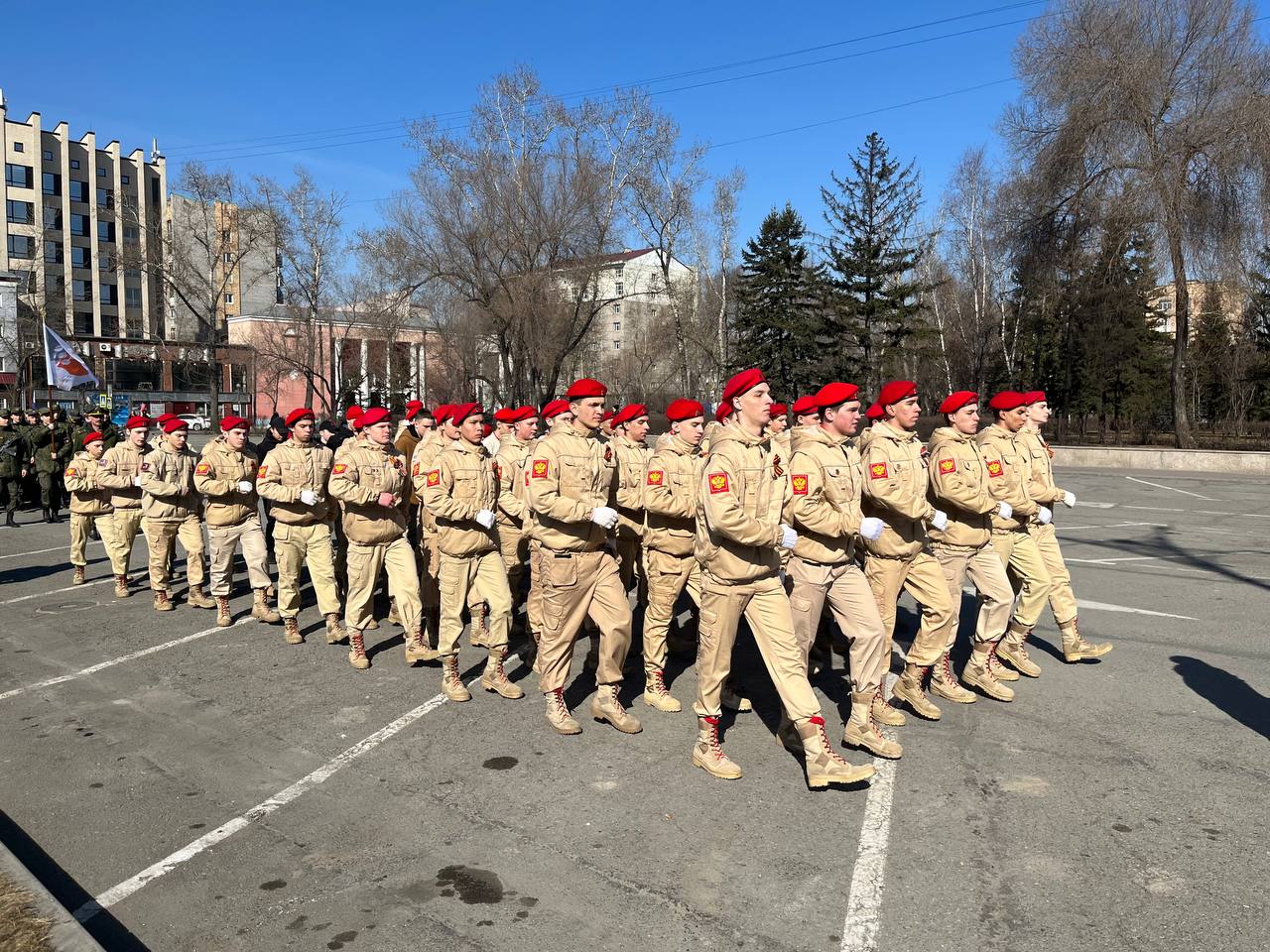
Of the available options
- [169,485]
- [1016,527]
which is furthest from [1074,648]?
[169,485]

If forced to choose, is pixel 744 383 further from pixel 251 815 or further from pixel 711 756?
pixel 251 815

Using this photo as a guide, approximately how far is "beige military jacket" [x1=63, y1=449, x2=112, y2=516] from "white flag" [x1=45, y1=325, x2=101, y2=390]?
1034 centimetres

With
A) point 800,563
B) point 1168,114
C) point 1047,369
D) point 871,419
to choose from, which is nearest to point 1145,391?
point 1047,369

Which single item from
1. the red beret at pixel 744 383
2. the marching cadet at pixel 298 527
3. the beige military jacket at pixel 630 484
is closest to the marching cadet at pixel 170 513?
the marching cadet at pixel 298 527

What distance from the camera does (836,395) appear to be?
5875mm

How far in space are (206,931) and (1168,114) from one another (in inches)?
1320

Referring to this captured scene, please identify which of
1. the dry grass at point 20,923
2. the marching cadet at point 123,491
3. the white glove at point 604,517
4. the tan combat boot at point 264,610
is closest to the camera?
the dry grass at point 20,923

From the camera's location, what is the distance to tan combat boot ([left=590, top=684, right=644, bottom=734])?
5.94 meters

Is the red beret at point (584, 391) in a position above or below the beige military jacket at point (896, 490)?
above

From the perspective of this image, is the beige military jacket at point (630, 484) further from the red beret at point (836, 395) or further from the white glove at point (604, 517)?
the red beret at point (836, 395)

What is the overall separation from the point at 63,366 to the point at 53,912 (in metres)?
20.3

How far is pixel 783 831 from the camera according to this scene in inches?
178

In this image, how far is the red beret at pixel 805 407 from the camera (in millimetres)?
6230

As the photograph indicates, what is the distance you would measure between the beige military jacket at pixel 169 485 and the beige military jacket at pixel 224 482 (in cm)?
69
